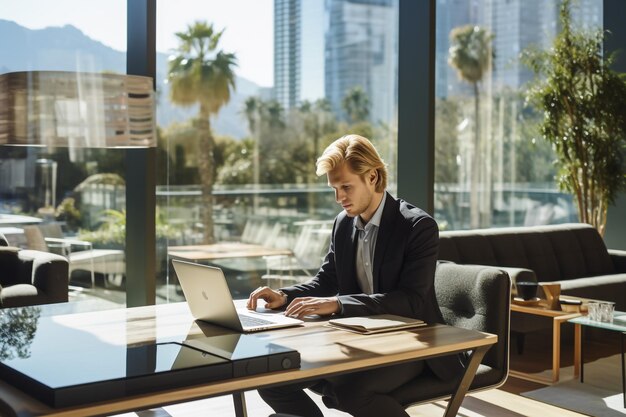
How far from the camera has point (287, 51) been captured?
18.0 ft

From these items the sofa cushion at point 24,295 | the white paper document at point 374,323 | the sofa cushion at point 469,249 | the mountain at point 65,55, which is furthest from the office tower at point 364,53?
the white paper document at point 374,323

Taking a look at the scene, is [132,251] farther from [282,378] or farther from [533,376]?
[282,378]

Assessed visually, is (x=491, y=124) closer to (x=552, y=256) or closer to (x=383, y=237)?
(x=552, y=256)

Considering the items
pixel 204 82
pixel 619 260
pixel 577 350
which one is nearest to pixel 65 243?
pixel 204 82

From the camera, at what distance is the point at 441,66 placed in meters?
6.70

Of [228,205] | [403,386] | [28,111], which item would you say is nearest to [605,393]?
[403,386]

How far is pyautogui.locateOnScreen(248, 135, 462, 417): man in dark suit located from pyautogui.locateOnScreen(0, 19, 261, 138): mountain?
6.82 ft

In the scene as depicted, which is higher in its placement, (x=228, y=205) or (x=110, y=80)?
(x=110, y=80)

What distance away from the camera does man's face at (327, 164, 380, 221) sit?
2.89 meters

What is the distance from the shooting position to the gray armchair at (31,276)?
14.2 feet

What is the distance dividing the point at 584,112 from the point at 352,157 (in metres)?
4.65

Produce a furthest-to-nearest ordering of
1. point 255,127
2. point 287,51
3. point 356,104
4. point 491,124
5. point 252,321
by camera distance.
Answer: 1. point 491,124
2. point 356,104
3. point 287,51
4. point 255,127
5. point 252,321

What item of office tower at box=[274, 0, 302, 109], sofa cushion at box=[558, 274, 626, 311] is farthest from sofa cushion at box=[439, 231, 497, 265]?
office tower at box=[274, 0, 302, 109]

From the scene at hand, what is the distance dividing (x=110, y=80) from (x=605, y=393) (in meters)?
3.03
